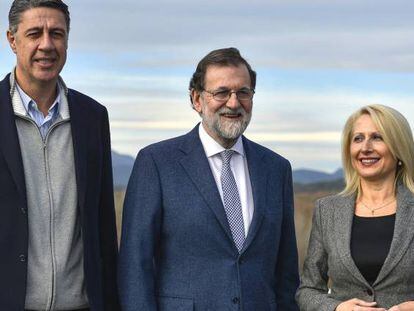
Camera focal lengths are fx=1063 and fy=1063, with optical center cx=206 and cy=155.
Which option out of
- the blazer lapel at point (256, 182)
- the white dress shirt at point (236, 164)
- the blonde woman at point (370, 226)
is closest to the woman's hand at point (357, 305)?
the blonde woman at point (370, 226)

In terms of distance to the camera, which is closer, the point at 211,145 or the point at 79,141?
the point at 79,141

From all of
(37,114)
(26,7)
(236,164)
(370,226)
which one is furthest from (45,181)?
(370,226)

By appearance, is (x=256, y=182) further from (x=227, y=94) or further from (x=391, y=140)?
(x=391, y=140)

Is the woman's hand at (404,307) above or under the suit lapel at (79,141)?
under

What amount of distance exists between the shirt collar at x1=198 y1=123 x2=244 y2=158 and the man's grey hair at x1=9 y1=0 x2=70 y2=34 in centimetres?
93

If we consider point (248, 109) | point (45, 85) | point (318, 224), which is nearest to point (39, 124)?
point (45, 85)

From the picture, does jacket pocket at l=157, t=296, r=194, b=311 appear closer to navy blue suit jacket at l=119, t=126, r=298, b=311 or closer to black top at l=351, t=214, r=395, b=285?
navy blue suit jacket at l=119, t=126, r=298, b=311

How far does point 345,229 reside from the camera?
18.4ft

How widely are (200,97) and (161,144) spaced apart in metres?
0.33

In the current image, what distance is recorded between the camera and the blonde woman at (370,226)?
215 inches

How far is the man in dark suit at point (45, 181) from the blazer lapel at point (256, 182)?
2.69 feet

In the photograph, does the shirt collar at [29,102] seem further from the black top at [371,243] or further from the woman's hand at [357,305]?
the woman's hand at [357,305]

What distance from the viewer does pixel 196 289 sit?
555 centimetres

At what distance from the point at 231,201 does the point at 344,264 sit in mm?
678
